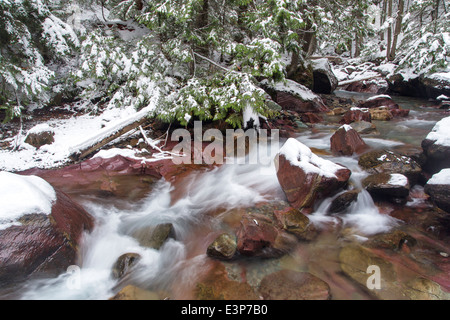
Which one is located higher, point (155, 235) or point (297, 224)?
point (297, 224)

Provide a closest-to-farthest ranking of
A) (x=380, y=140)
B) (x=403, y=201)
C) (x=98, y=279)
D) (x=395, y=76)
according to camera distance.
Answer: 1. (x=98, y=279)
2. (x=403, y=201)
3. (x=380, y=140)
4. (x=395, y=76)

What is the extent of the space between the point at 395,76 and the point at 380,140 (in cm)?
1015

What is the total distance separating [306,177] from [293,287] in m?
2.09

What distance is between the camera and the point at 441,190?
158 inches

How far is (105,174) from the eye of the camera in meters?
5.79

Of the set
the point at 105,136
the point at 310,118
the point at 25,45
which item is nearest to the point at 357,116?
the point at 310,118

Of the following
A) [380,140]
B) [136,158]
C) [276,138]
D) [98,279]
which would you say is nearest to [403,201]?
[380,140]

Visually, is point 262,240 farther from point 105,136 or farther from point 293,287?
point 105,136

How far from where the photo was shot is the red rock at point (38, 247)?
9.83 ft

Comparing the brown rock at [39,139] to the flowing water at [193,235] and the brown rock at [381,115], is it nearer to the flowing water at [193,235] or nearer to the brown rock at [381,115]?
the flowing water at [193,235]

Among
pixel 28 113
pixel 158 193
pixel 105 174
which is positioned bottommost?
pixel 158 193

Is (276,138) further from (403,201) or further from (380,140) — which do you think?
(403,201)

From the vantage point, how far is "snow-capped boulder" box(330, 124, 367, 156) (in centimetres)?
645
